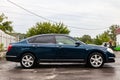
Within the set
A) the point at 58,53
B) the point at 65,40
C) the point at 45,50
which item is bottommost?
the point at 58,53

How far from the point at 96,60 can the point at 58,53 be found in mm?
1607

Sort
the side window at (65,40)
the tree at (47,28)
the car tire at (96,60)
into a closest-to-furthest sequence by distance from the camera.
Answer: the car tire at (96,60) < the side window at (65,40) < the tree at (47,28)

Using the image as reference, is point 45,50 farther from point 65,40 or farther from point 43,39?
point 65,40

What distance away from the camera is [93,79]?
977 cm

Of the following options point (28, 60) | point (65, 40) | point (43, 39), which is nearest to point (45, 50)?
point (43, 39)

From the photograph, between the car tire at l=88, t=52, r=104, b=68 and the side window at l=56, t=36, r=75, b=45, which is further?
the side window at l=56, t=36, r=75, b=45

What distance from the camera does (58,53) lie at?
44.4ft

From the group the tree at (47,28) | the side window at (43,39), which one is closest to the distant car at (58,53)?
the side window at (43,39)

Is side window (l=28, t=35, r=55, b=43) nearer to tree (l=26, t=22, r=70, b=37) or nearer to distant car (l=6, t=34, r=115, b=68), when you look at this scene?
distant car (l=6, t=34, r=115, b=68)

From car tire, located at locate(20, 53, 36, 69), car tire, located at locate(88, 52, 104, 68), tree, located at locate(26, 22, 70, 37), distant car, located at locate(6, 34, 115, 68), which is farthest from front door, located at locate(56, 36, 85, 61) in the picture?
tree, located at locate(26, 22, 70, 37)

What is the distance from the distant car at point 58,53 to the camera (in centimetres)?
1346

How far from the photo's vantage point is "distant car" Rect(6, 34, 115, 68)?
1346 cm

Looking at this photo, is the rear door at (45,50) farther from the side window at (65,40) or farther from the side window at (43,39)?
the side window at (65,40)

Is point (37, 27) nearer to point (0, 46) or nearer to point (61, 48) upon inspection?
point (0, 46)
